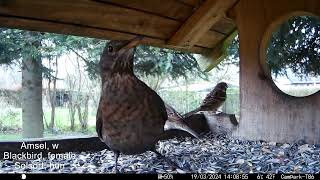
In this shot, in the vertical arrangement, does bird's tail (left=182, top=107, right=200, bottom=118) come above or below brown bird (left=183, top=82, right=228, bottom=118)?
below

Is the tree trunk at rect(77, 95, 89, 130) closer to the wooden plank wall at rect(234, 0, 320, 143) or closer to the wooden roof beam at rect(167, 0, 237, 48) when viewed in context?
the wooden roof beam at rect(167, 0, 237, 48)

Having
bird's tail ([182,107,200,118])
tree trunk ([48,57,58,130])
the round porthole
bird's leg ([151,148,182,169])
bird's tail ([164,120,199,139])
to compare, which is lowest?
bird's leg ([151,148,182,169])

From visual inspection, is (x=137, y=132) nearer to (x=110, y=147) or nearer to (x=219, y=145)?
(x=110, y=147)

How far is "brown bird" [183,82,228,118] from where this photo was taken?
1474mm

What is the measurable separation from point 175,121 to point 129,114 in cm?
20

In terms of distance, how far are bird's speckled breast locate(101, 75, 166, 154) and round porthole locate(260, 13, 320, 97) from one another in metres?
0.72

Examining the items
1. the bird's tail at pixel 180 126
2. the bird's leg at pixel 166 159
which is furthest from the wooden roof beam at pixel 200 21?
→ the bird's leg at pixel 166 159

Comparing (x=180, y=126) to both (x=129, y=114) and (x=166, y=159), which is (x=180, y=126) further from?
(x=129, y=114)

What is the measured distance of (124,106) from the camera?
1101 mm

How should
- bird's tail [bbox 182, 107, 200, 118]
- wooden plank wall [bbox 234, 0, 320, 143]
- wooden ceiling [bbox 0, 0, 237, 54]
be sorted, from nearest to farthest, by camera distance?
wooden ceiling [bbox 0, 0, 237, 54]
bird's tail [bbox 182, 107, 200, 118]
wooden plank wall [bbox 234, 0, 320, 143]

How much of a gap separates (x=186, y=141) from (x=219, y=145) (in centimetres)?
15

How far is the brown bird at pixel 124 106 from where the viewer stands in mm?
1078

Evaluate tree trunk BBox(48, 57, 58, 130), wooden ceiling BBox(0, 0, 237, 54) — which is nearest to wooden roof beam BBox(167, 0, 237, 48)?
wooden ceiling BBox(0, 0, 237, 54)

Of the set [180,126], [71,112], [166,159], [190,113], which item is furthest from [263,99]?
[71,112]
